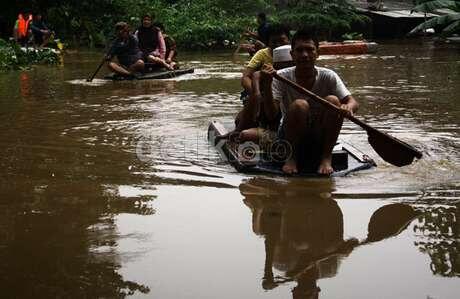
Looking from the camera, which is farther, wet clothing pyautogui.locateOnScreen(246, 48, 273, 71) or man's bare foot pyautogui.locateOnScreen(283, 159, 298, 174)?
wet clothing pyautogui.locateOnScreen(246, 48, 273, 71)

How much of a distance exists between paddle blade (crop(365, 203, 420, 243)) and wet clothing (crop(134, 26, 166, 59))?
8.82 m

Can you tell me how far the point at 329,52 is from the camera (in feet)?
57.0

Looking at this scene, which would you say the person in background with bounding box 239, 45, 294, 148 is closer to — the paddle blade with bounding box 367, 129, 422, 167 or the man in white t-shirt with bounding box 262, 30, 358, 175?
the man in white t-shirt with bounding box 262, 30, 358, 175

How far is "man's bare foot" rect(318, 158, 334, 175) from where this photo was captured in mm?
4522

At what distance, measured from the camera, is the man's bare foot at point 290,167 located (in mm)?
4551

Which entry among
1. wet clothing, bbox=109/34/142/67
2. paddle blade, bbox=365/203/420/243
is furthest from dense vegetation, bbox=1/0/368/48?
paddle blade, bbox=365/203/420/243

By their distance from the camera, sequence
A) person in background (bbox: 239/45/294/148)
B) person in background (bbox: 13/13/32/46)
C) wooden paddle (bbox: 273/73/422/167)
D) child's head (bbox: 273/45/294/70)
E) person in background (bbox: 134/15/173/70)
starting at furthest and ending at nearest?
person in background (bbox: 13/13/32/46)
person in background (bbox: 134/15/173/70)
child's head (bbox: 273/45/294/70)
person in background (bbox: 239/45/294/148)
wooden paddle (bbox: 273/73/422/167)

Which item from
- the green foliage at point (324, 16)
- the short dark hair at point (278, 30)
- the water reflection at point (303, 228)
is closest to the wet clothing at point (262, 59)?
the short dark hair at point (278, 30)

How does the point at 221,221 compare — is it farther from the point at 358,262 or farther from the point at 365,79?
the point at 365,79

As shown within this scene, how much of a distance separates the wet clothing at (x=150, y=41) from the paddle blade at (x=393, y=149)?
7977 mm

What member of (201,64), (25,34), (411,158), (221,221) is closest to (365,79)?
(201,64)

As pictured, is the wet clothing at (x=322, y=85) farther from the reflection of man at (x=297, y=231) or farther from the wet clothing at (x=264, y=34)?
the wet clothing at (x=264, y=34)

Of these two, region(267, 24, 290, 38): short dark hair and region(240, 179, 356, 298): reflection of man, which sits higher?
region(267, 24, 290, 38): short dark hair

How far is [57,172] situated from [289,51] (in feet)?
6.48
